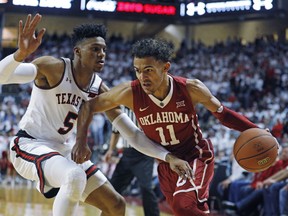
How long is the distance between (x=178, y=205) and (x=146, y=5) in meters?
15.4

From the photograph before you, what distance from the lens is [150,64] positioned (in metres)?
4.18

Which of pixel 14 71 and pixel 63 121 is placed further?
pixel 63 121

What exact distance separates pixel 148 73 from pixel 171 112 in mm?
336

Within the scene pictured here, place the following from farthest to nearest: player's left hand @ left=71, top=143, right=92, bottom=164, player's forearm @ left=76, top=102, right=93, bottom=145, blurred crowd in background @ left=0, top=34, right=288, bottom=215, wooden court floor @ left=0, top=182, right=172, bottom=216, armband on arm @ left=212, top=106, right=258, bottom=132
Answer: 1. blurred crowd in background @ left=0, top=34, right=288, bottom=215
2. wooden court floor @ left=0, top=182, right=172, bottom=216
3. armband on arm @ left=212, top=106, right=258, bottom=132
4. player's forearm @ left=76, top=102, right=93, bottom=145
5. player's left hand @ left=71, top=143, right=92, bottom=164

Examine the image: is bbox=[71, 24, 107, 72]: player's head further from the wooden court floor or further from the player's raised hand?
the wooden court floor

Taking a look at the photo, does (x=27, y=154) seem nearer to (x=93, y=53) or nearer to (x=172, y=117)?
(x=93, y=53)

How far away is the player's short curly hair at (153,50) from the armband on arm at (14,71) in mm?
721

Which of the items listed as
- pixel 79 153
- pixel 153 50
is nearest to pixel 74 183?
pixel 79 153

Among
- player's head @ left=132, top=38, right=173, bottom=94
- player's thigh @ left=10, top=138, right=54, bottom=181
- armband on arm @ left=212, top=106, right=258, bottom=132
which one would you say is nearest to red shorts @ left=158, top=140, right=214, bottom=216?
armband on arm @ left=212, top=106, right=258, bottom=132

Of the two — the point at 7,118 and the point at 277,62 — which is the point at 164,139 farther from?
the point at 277,62

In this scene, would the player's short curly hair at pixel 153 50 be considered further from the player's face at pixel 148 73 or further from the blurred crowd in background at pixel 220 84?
the blurred crowd in background at pixel 220 84

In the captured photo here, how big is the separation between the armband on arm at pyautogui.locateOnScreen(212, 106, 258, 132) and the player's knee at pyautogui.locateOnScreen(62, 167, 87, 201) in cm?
110

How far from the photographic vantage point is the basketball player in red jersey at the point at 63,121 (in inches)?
163

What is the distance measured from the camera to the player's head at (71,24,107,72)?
4.47 m
